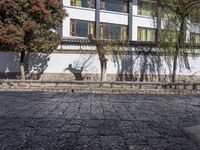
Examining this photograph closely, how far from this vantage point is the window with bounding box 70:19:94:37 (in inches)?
1419

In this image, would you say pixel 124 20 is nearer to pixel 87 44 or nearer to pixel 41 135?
pixel 87 44

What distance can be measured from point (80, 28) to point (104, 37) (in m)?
5.99

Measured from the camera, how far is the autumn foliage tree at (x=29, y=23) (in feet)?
79.0

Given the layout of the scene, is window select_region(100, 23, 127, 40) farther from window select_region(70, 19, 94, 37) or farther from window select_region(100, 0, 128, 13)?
window select_region(100, 0, 128, 13)

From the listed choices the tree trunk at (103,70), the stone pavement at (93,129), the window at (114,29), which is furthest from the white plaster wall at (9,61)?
the stone pavement at (93,129)

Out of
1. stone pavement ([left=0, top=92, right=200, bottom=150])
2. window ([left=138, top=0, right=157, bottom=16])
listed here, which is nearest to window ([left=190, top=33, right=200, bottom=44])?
window ([left=138, top=0, right=157, bottom=16])

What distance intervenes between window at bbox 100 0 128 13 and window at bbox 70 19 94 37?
2662 millimetres

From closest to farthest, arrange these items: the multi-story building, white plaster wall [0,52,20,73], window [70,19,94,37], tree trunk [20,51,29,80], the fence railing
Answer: the fence railing → tree trunk [20,51,29,80] → white plaster wall [0,52,20,73] → the multi-story building → window [70,19,94,37]

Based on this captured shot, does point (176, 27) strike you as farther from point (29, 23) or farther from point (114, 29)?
point (29, 23)

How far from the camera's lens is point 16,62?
1109 inches

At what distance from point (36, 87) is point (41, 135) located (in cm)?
1517

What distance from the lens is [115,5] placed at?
39.6 meters

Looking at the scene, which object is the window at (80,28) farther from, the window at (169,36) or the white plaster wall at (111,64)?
the window at (169,36)

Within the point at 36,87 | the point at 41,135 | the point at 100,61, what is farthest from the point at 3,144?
the point at 100,61
